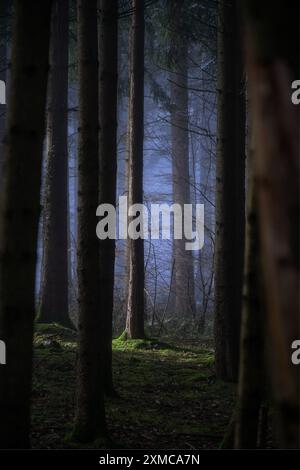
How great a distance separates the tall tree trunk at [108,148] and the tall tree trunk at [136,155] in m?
4.78

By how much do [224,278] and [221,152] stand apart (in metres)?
2.00

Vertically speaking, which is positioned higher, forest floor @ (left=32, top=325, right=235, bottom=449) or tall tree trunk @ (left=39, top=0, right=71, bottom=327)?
tall tree trunk @ (left=39, top=0, right=71, bottom=327)

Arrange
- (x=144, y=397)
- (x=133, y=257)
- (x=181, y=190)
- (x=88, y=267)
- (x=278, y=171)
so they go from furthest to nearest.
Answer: (x=181, y=190), (x=133, y=257), (x=144, y=397), (x=88, y=267), (x=278, y=171)

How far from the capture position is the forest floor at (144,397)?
Result: 6768 mm

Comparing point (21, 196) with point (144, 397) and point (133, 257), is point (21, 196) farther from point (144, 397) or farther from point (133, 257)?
point (133, 257)

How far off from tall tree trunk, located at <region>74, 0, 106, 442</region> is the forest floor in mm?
295

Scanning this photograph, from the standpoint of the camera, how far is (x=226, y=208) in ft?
33.2

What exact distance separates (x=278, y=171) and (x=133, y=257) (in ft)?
41.2

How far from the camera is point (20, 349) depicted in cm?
430

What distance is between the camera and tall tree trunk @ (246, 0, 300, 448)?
5.20ft

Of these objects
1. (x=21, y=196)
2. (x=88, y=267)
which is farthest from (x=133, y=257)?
(x=21, y=196)

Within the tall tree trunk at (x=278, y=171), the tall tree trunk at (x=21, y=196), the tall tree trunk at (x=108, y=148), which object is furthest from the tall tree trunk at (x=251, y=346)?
the tall tree trunk at (x=108, y=148)

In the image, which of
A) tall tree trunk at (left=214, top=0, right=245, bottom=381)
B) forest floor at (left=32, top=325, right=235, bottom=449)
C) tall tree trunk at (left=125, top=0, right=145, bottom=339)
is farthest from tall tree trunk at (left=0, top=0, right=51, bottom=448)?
tall tree trunk at (left=125, top=0, right=145, bottom=339)

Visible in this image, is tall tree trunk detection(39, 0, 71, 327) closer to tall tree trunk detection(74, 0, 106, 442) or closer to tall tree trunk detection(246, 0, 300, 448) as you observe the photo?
tall tree trunk detection(74, 0, 106, 442)
